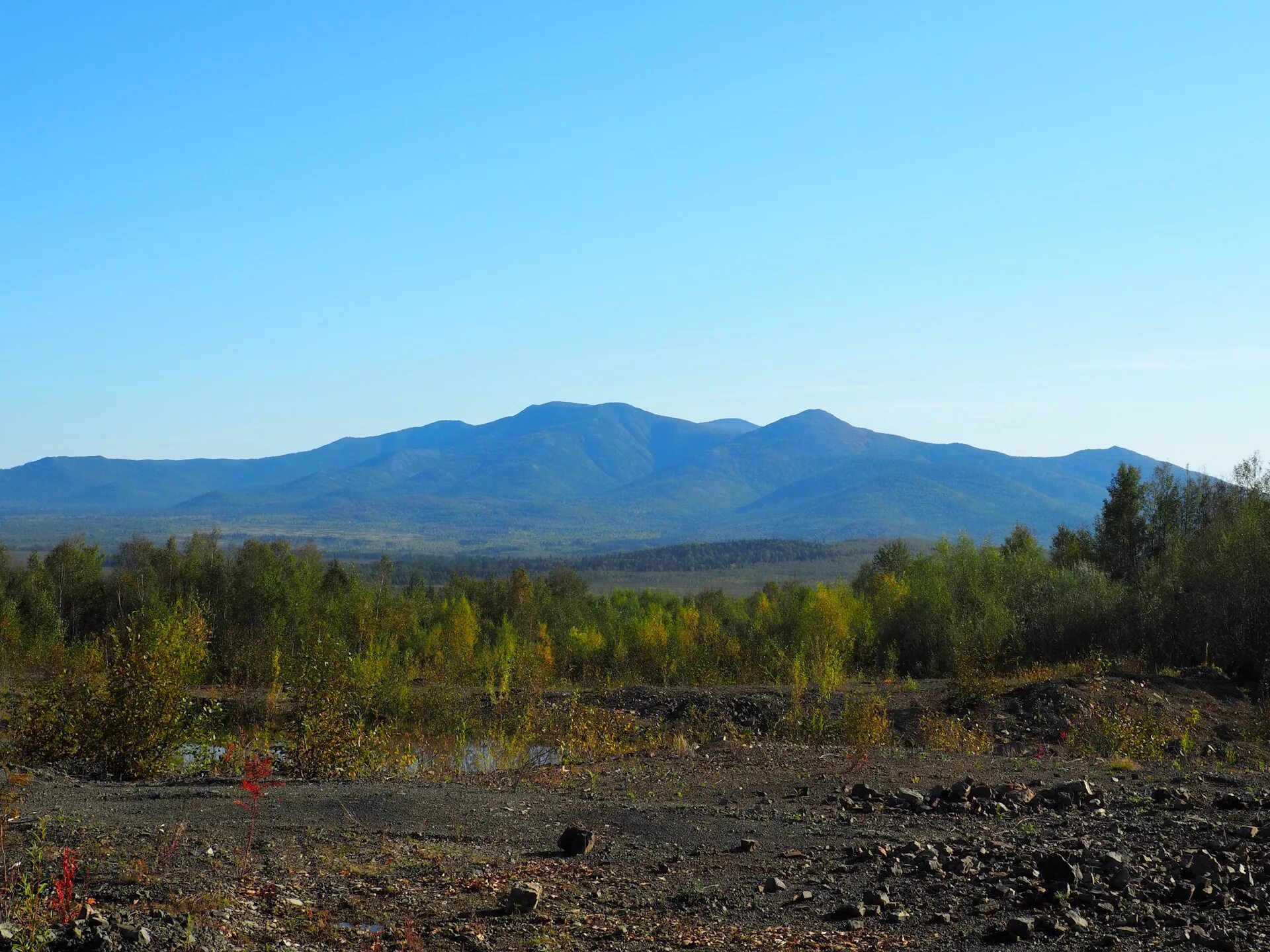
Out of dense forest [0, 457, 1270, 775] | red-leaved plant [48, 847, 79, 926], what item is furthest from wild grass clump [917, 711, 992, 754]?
red-leaved plant [48, 847, 79, 926]

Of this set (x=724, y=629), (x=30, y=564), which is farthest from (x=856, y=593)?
(x=30, y=564)

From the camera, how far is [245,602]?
4044cm

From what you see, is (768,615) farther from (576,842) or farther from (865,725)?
(576,842)

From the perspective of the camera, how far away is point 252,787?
27.1 ft

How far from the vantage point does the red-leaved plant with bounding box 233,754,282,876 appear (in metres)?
8.26

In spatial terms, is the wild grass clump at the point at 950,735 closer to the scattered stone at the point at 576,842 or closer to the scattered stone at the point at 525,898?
the scattered stone at the point at 576,842

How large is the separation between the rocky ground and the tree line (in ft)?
31.3

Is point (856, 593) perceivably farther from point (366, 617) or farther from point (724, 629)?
point (366, 617)

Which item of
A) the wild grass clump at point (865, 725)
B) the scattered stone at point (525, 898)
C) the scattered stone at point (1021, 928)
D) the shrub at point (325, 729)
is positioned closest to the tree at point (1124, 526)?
the wild grass clump at point (865, 725)

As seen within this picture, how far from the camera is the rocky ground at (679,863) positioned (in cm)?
677

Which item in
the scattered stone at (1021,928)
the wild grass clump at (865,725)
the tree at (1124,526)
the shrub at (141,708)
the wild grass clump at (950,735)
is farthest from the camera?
the tree at (1124,526)

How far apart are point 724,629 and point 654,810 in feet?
106

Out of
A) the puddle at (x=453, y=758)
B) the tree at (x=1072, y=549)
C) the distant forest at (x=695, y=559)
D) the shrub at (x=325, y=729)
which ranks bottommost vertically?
the distant forest at (x=695, y=559)

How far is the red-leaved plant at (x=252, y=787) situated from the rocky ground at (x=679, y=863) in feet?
0.27
